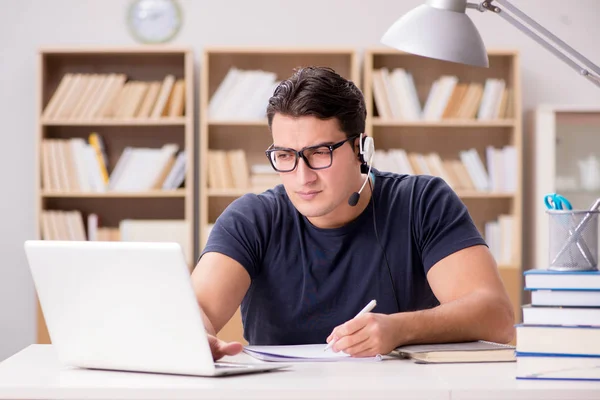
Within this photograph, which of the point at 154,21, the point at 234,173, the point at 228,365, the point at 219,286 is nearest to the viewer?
the point at 228,365

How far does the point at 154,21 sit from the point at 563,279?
3494 mm

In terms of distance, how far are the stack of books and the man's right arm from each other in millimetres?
669

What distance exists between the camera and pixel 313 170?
179 cm

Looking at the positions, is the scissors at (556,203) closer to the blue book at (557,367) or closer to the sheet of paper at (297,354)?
the blue book at (557,367)

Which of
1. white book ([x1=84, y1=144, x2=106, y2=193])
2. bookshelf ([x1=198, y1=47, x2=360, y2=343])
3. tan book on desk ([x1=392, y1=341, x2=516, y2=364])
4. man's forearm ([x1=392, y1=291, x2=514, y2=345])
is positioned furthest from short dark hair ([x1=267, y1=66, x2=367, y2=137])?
white book ([x1=84, y1=144, x2=106, y2=193])

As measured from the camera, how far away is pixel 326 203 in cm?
181

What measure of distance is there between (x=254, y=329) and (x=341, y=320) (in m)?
0.22

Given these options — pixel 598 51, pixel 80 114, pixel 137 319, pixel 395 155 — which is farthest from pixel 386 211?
pixel 598 51

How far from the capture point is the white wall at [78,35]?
14.6 ft

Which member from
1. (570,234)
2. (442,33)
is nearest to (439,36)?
(442,33)

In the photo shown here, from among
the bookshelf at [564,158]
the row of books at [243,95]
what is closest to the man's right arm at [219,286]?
the row of books at [243,95]

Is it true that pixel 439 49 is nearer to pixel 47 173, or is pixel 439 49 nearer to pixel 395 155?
pixel 395 155

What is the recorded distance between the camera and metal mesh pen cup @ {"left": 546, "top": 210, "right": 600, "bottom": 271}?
1.38 meters

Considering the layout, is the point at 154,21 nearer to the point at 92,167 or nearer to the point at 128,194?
the point at 92,167
